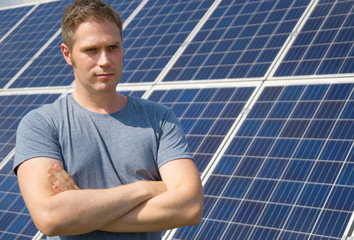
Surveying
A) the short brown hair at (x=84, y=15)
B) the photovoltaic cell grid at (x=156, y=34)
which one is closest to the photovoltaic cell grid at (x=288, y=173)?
the photovoltaic cell grid at (x=156, y=34)

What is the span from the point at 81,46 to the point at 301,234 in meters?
4.77

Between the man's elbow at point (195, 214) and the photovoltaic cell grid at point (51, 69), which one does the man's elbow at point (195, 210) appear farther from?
the photovoltaic cell grid at point (51, 69)

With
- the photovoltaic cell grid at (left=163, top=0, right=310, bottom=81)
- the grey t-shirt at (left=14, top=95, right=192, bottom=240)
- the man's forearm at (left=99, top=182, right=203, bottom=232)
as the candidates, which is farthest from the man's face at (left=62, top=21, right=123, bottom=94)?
the photovoltaic cell grid at (left=163, top=0, right=310, bottom=81)

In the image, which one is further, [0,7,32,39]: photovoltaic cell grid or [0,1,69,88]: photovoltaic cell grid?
[0,7,32,39]: photovoltaic cell grid

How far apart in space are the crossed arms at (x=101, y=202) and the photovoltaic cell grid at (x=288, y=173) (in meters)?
4.05

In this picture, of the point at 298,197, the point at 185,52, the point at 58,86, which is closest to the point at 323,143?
the point at 298,197

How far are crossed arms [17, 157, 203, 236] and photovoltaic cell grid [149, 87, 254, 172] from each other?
17.2 ft

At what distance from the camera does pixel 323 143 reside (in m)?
8.62

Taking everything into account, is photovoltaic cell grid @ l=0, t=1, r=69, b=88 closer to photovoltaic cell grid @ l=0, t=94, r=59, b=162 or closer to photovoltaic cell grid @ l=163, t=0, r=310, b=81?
photovoltaic cell grid @ l=0, t=94, r=59, b=162

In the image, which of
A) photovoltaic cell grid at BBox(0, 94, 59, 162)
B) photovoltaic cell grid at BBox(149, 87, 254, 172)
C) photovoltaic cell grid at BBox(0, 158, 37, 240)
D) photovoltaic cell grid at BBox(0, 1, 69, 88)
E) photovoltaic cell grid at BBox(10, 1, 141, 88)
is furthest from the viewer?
photovoltaic cell grid at BBox(0, 1, 69, 88)

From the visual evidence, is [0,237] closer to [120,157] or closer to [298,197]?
[298,197]

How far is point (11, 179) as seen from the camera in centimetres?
1085

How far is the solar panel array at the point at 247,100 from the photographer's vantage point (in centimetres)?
813

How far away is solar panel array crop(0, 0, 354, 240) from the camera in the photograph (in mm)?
8133
